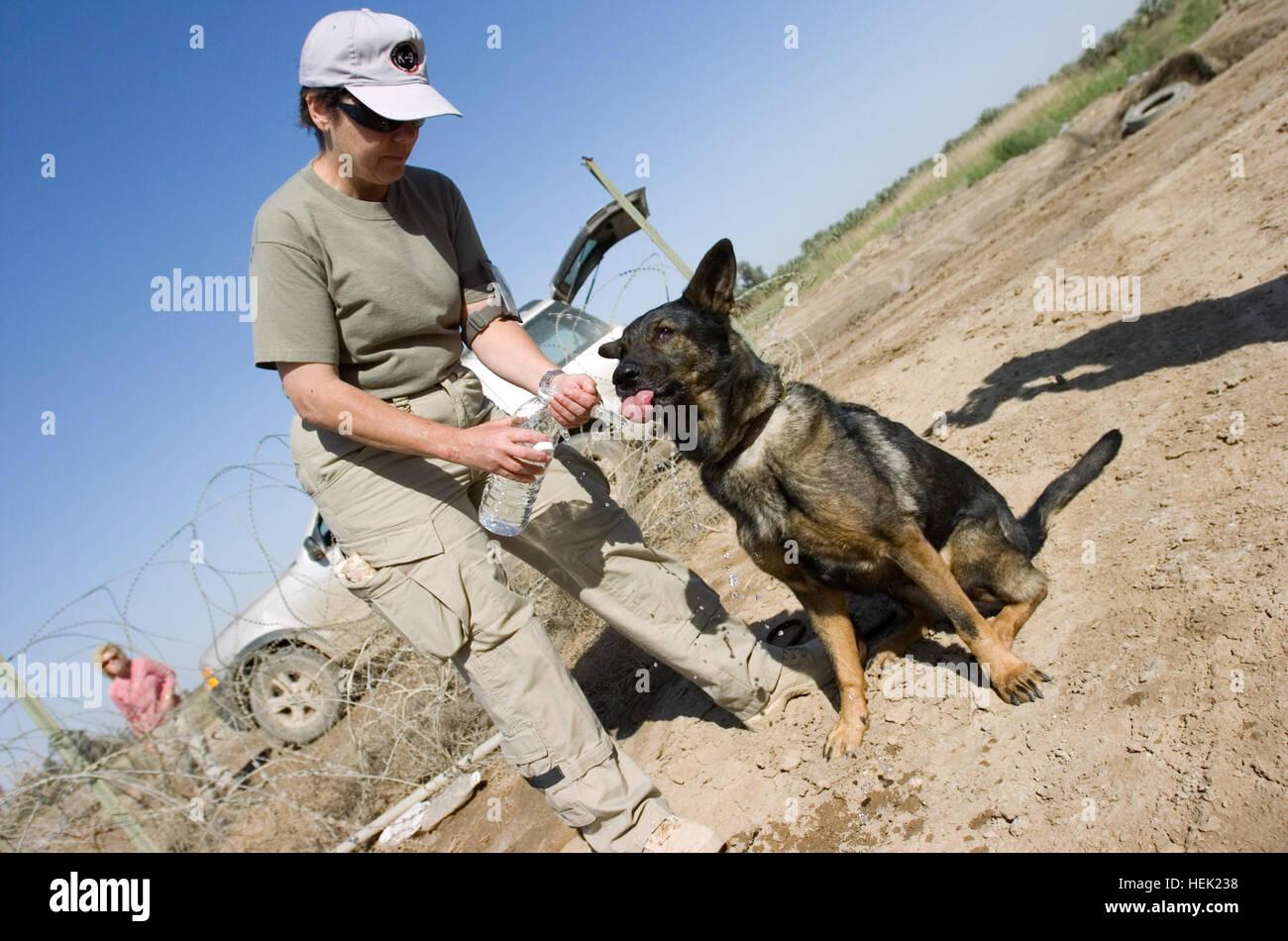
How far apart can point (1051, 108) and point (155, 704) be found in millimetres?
25578

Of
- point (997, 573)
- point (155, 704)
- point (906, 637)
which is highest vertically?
point (997, 573)

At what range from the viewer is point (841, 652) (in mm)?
3514

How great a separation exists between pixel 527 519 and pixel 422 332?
856 mm

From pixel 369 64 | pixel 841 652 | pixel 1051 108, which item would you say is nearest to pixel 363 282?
pixel 369 64

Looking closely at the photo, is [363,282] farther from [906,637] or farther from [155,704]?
[155,704]

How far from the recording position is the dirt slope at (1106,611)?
2.56 m

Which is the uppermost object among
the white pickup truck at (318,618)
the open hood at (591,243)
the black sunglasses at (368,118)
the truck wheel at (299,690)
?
the open hood at (591,243)

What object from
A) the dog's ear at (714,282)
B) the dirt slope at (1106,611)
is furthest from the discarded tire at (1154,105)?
the dog's ear at (714,282)

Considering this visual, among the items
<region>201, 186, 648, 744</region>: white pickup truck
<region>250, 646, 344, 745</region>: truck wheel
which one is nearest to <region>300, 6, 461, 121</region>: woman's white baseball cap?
<region>201, 186, 648, 744</region>: white pickup truck

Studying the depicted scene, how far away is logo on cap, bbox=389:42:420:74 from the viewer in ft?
8.94

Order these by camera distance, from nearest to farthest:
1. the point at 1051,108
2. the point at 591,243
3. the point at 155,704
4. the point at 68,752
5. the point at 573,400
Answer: the point at 573,400 < the point at 68,752 < the point at 155,704 < the point at 591,243 < the point at 1051,108

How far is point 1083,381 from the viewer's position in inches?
211

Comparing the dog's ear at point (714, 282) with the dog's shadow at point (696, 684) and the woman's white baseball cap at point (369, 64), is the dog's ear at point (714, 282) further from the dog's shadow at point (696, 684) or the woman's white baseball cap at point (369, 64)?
the dog's shadow at point (696, 684)

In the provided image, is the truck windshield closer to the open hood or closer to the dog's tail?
the open hood
